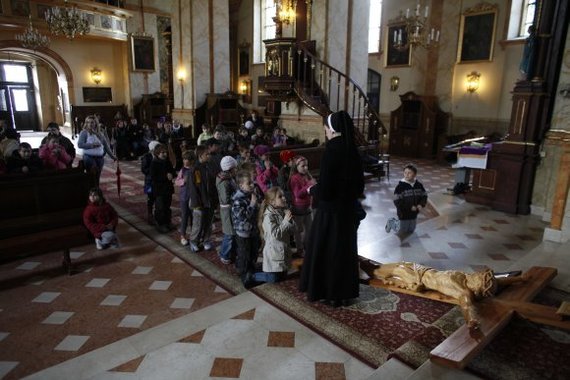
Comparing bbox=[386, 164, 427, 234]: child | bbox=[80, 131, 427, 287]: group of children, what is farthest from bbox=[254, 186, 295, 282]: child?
bbox=[386, 164, 427, 234]: child

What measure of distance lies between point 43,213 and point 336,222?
14.5 ft

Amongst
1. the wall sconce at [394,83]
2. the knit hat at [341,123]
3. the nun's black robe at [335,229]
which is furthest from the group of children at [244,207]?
the wall sconce at [394,83]

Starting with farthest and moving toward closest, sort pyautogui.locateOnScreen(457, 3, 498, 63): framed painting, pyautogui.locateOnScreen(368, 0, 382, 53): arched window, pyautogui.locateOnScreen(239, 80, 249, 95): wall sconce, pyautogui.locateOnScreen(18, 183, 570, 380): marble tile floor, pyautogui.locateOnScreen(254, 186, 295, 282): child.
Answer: pyautogui.locateOnScreen(239, 80, 249, 95): wall sconce → pyautogui.locateOnScreen(368, 0, 382, 53): arched window → pyautogui.locateOnScreen(457, 3, 498, 63): framed painting → pyautogui.locateOnScreen(254, 186, 295, 282): child → pyautogui.locateOnScreen(18, 183, 570, 380): marble tile floor

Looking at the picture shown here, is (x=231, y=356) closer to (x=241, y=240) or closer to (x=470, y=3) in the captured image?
(x=241, y=240)

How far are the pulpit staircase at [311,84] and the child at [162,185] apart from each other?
5.14m

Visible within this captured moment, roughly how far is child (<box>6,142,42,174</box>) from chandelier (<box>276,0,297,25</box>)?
7888 mm

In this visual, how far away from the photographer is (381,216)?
750cm

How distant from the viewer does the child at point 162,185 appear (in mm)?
6222

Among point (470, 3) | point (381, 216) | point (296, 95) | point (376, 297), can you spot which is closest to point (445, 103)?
point (470, 3)

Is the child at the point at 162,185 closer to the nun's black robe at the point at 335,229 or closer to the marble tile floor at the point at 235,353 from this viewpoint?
the marble tile floor at the point at 235,353

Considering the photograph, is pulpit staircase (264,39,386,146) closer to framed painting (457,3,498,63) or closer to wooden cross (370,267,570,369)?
framed painting (457,3,498,63)

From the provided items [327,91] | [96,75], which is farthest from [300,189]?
[96,75]

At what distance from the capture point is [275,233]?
4293 millimetres

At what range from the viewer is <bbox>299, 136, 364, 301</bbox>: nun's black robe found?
349 cm
